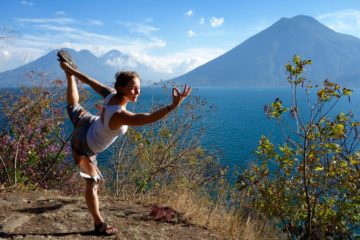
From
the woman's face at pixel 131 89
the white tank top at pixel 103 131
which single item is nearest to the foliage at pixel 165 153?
the white tank top at pixel 103 131

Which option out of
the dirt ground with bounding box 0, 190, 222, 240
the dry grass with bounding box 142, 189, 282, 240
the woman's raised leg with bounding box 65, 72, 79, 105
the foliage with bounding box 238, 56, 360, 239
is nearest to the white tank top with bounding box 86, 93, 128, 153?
the woman's raised leg with bounding box 65, 72, 79, 105

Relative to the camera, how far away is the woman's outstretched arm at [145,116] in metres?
3.63

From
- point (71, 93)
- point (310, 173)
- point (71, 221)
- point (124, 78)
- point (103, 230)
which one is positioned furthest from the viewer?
point (310, 173)

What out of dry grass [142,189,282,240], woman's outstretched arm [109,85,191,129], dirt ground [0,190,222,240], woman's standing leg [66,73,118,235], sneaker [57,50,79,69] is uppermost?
sneaker [57,50,79,69]

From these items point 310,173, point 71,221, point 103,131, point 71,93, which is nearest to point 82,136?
point 103,131

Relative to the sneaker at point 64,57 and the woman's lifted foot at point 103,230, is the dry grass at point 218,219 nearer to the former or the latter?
the woman's lifted foot at point 103,230

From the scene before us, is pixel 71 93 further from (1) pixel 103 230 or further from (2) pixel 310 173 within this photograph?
(2) pixel 310 173

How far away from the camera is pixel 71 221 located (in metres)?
5.18

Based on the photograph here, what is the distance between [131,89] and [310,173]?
4304 mm

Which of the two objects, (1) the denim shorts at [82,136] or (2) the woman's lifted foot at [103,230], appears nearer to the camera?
(1) the denim shorts at [82,136]

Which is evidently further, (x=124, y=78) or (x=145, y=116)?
(x=124, y=78)

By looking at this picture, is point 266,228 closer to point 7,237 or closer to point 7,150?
point 7,237

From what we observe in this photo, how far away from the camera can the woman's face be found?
410cm

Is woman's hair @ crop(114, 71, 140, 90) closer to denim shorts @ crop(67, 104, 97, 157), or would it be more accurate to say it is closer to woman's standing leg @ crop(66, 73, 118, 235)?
denim shorts @ crop(67, 104, 97, 157)
